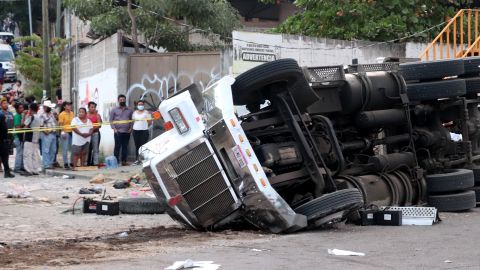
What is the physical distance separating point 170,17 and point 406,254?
17.5 metres

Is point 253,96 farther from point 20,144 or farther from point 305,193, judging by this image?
point 20,144

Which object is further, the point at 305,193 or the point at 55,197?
the point at 55,197

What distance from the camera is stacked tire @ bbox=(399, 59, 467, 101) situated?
455 inches

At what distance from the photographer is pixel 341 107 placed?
35.9ft

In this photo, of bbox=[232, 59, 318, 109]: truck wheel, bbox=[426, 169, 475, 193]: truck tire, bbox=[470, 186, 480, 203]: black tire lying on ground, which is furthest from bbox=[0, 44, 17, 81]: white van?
bbox=[232, 59, 318, 109]: truck wheel

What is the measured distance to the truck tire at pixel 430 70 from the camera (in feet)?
38.2

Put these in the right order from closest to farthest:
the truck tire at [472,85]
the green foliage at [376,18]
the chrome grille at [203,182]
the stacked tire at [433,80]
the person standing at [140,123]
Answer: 1. the chrome grille at [203,182]
2. the stacked tire at [433,80]
3. the truck tire at [472,85]
4. the person standing at [140,123]
5. the green foliage at [376,18]

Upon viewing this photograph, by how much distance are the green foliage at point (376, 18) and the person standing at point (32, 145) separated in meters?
9.59

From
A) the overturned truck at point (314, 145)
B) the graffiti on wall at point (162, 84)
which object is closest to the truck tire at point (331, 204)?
the overturned truck at point (314, 145)

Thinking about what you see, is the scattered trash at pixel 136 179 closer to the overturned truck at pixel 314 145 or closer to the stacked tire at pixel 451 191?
the overturned truck at pixel 314 145

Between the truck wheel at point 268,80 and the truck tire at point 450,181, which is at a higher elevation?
the truck wheel at point 268,80

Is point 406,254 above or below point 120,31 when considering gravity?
below

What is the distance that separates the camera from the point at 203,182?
930cm

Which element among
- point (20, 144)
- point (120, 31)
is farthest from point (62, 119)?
point (120, 31)
